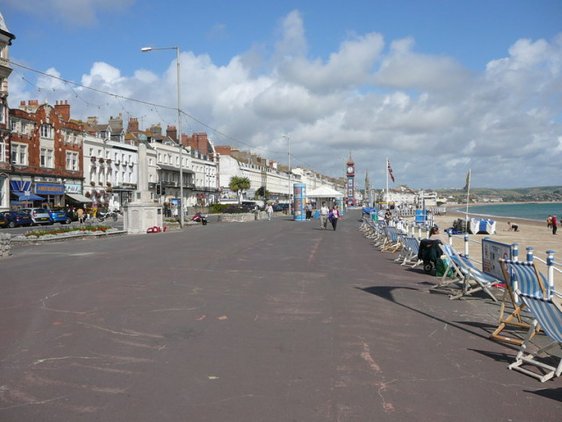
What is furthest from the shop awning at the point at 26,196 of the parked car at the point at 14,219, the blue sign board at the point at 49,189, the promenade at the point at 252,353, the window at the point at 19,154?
the promenade at the point at 252,353

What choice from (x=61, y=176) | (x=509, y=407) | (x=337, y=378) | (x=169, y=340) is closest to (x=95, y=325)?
(x=169, y=340)

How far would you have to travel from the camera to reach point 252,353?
6441 mm

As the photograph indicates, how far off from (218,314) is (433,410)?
14.8 ft

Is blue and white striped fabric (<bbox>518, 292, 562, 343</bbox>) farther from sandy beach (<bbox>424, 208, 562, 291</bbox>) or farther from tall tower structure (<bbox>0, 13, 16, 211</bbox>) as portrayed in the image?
tall tower structure (<bbox>0, 13, 16, 211</bbox>)

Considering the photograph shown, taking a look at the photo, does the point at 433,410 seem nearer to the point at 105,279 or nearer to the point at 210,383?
the point at 210,383

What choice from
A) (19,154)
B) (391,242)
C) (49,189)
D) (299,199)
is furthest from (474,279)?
(49,189)

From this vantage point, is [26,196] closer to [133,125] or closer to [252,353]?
[133,125]

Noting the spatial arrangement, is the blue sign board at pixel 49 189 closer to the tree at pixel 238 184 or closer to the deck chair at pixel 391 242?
the deck chair at pixel 391 242

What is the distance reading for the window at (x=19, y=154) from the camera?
53.0 m

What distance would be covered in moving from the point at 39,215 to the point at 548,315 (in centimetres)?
4418

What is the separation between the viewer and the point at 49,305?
9.45 metres

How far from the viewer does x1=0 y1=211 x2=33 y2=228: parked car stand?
42188 mm

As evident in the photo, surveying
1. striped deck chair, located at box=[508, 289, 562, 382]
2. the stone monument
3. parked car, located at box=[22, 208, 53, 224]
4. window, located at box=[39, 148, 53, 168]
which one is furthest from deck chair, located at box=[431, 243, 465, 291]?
window, located at box=[39, 148, 53, 168]

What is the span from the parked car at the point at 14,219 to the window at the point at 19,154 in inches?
468
